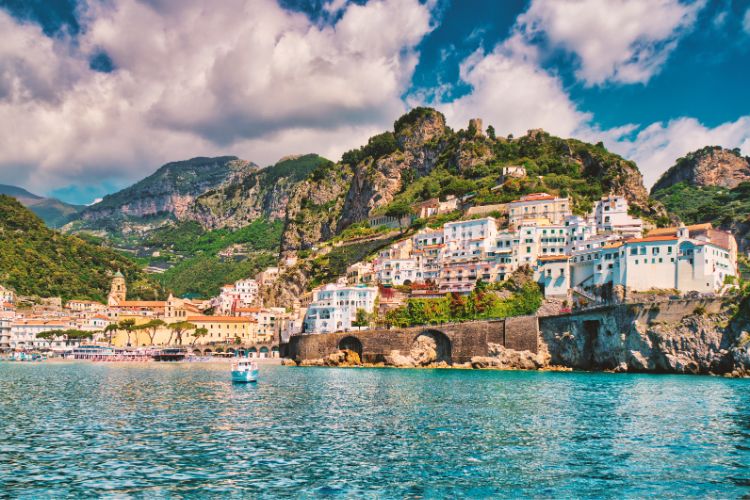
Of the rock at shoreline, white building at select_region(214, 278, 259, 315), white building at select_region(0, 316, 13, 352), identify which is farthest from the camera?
white building at select_region(214, 278, 259, 315)

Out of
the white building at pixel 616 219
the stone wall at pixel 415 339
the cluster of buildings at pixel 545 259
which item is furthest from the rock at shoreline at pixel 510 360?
the white building at pixel 616 219

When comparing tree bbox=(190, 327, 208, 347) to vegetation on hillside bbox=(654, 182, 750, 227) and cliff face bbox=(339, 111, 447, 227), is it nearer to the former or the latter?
cliff face bbox=(339, 111, 447, 227)

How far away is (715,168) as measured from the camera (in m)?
167

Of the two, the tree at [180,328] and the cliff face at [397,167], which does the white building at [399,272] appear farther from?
the tree at [180,328]

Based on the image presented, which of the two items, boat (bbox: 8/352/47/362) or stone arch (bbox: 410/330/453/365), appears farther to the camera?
boat (bbox: 8/352/47/362)

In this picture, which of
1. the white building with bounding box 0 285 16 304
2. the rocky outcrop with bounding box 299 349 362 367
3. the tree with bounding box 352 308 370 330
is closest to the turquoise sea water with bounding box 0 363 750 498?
the rocky outcrop with bounding box 299 349 362 367

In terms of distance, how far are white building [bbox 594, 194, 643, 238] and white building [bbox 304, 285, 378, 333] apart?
3076 centimetres

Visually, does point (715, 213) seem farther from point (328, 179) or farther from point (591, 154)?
point (328, 179)

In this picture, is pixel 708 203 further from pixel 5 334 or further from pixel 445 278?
pixel 5 334

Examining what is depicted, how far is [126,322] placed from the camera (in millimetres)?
112250

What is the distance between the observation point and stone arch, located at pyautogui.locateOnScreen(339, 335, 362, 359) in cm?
7619

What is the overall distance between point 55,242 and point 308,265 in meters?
75.7

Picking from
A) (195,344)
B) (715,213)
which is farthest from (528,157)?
(195,344)

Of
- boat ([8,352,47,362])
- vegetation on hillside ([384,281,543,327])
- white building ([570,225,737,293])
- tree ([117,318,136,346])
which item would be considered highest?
white building ([570,225,737,293])
